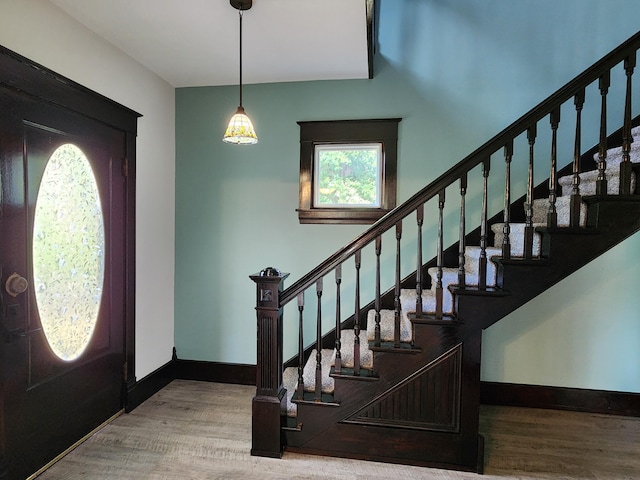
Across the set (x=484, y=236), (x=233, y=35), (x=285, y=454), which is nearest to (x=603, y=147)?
(x=484, y=236)

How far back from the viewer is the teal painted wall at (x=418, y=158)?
2.76 meters

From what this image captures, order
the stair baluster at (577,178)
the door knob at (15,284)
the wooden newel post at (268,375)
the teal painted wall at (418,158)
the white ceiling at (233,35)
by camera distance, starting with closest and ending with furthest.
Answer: the door knob at (15,284), the stair baluster at (577,178), the white ceiling at (233,35), the wooden newel post at (268,375), the teal painted wall at (418,158)

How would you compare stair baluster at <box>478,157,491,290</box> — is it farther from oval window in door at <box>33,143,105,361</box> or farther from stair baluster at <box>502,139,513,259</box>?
oval window in door at <box>33,143,105,361</box>

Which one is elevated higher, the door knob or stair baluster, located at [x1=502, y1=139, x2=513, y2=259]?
stair baluster, located at [x1=502, y1=139, x2=513, y2=259]

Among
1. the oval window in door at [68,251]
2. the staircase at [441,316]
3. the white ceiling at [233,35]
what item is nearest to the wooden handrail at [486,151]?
the staircase at [441,316]

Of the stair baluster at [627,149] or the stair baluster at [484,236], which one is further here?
the stair baluster at [484,236]

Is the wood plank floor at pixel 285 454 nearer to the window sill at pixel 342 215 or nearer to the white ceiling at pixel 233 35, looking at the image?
the window sill at pixel 342 215

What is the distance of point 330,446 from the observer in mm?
2193

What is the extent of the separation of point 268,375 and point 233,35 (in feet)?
7.33

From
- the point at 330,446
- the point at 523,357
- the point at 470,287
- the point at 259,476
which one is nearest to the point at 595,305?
the point at 523,357

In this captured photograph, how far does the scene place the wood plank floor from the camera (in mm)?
2033

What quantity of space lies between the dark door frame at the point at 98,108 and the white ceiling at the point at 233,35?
1.45 ft

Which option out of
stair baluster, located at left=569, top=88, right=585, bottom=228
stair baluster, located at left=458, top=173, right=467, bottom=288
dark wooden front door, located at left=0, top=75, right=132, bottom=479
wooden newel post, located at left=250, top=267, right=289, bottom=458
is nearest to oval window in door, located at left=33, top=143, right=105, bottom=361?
dark wooden front door, located at left=0, top=75, right=132, bottom=479

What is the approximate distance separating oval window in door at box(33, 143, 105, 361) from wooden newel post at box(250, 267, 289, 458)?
45.1 inches
